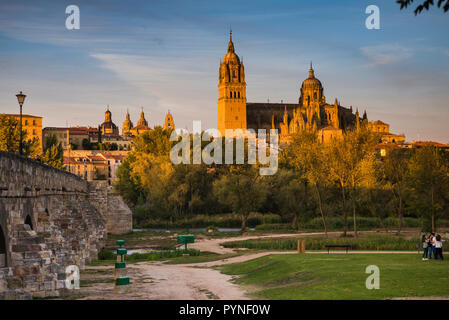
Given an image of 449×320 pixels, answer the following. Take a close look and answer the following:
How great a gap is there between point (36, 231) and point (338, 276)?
1225 centimetres

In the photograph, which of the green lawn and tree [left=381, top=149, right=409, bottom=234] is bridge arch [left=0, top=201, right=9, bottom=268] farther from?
tree [left=381, top=149, right=409, bottom=234]

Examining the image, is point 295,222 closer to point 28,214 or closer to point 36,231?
point 36,231

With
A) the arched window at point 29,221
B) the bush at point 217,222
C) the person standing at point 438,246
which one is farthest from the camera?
the bush at point 217,222

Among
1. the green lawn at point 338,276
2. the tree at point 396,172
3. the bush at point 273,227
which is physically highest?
the tree at point 396,172

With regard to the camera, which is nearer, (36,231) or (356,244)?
(36,231)

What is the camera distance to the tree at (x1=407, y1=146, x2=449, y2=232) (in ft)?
177

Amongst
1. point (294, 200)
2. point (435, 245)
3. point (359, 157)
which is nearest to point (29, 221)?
point (435, 245)

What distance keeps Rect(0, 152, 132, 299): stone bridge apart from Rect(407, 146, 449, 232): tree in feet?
97.8

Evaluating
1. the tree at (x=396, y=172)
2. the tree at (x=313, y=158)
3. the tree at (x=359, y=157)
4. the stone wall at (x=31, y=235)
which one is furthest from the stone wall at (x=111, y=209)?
the stone wall at (x=31, y=235)

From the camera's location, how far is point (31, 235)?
63.4 ft

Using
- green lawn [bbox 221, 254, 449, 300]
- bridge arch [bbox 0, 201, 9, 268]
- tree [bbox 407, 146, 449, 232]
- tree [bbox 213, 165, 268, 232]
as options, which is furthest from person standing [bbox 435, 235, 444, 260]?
tree [bbox 213, 165, 268, 232]

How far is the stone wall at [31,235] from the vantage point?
18.3 metres

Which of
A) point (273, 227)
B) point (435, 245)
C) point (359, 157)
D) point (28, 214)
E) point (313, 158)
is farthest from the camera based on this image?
point (273, 227)

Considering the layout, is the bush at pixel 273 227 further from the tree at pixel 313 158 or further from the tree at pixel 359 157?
the tree at pixel 359 157
